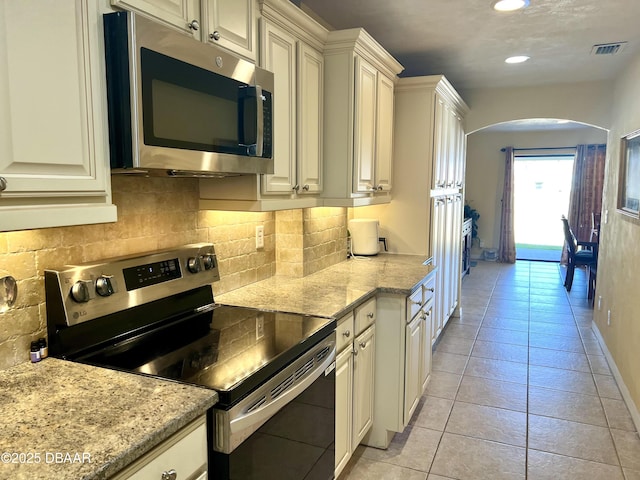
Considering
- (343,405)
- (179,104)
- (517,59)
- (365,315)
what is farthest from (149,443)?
(517,59)

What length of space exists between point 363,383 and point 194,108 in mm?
1584

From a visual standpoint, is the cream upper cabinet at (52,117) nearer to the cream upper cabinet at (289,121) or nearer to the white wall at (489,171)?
the cream upper cabinet at (289,121)

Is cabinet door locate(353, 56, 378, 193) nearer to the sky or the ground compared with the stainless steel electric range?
nearer to the sky

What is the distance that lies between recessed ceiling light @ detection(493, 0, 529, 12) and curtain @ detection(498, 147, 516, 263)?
632cm

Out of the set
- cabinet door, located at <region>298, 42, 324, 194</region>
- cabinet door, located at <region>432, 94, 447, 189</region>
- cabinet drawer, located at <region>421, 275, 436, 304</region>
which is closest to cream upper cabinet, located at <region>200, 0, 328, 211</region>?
cabinet door, located at <region>298, 42, 324, 194</region>

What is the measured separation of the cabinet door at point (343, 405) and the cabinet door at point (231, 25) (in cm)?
134

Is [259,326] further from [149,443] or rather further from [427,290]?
[427,290]

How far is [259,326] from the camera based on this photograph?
1.86 metres

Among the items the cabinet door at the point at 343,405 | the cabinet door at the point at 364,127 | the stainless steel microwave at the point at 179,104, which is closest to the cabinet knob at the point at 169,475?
the stainless steel microwave at the point at 179,104

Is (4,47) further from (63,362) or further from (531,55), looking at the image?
(531,55)

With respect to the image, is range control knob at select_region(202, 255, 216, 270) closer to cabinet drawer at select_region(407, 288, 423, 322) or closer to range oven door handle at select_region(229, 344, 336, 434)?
range oven door handle at select_region(229, 344, 336, 434)

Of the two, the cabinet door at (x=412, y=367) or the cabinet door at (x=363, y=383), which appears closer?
the cabinet door at (x=363, y=383)

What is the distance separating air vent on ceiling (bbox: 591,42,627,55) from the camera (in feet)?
11.3

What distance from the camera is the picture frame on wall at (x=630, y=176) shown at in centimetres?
330
